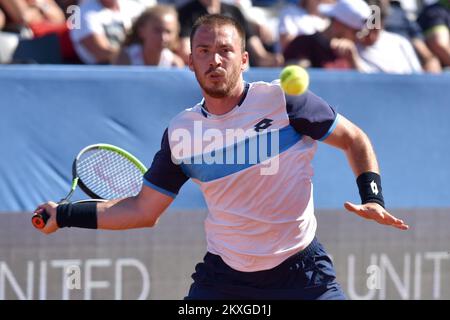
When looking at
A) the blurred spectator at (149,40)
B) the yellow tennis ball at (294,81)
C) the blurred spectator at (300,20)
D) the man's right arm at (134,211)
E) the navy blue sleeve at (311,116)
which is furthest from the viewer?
the blurred spectator at (300,20)

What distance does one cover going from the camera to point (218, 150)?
4508mm

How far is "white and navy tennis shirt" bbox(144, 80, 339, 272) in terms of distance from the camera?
4.41 meters

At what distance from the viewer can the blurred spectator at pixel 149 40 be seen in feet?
23.5

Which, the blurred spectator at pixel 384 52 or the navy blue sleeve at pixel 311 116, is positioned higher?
the blurred spectator at pixel 384 52

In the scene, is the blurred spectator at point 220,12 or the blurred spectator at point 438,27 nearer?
the blurred spectator at point 220,12

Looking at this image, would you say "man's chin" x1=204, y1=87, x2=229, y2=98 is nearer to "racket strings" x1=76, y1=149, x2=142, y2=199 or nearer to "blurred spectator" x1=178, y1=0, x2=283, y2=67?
"racket strings" x1=76, y1=149, x2=142, y2=199

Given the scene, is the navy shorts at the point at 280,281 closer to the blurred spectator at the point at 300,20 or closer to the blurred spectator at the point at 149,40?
the blurred spectator at the point at 149,40

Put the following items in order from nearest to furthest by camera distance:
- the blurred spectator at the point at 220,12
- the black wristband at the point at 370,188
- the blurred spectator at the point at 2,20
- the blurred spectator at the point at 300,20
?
the black wristband at the point at 370,188
the blurred spectator at the point at 2,20
the blurred spectator at the point at 220,12
the blurred spectator at the point at 300,20

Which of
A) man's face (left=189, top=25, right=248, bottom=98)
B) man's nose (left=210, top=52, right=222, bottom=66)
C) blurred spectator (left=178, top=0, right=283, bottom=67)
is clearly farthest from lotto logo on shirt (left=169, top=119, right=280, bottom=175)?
blurred spectator (left=178, top=0, right=283, bottom=67)

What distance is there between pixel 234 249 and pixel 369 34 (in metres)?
3.94

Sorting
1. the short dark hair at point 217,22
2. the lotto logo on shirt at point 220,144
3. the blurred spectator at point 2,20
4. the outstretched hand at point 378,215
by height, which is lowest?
the outstretched hand at point 378,215

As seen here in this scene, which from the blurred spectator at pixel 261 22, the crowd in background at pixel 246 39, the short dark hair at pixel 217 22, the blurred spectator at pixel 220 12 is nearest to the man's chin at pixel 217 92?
the short dark hair at pixel 217 22
